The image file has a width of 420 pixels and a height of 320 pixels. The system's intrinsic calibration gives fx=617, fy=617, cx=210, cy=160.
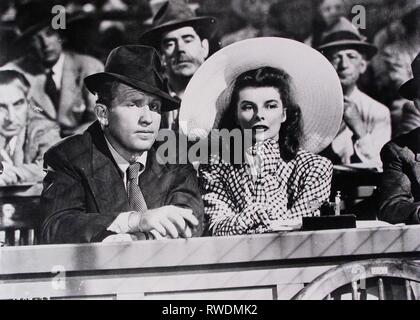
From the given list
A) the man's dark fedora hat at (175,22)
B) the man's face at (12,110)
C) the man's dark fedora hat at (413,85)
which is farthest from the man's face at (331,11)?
the man's face at (12,110)

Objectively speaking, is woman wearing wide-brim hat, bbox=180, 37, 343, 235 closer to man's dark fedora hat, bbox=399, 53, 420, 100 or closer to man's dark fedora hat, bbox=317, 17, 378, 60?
man's dark fedora hat, bbox=317, 17, 378, 60

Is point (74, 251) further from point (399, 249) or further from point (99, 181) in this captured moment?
point (399, 249)

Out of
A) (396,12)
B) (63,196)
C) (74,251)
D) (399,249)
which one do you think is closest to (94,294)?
(74,251)

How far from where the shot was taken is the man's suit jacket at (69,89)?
4.24 meters

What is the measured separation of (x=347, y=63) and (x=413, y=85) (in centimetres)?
50

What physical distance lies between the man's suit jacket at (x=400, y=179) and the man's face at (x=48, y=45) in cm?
239

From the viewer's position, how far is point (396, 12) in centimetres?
439

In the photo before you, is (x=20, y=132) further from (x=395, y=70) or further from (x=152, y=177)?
(x=395, y=70)

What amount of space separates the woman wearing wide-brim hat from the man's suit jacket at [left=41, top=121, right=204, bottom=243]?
0.21m

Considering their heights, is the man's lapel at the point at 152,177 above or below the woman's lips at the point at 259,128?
below

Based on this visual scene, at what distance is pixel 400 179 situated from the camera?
14.3 ft

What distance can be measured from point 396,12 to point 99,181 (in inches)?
94.8

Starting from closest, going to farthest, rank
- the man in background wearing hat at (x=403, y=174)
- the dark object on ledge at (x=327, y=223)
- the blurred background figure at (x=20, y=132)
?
the dark object on ledge at (x=327, y=223), the blurred background figure at (x=20, y=132), the man in background wearing hat at (x=403, y=174)

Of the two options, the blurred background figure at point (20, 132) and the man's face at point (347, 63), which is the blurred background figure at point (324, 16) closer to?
the man's face at point (347, 63)
